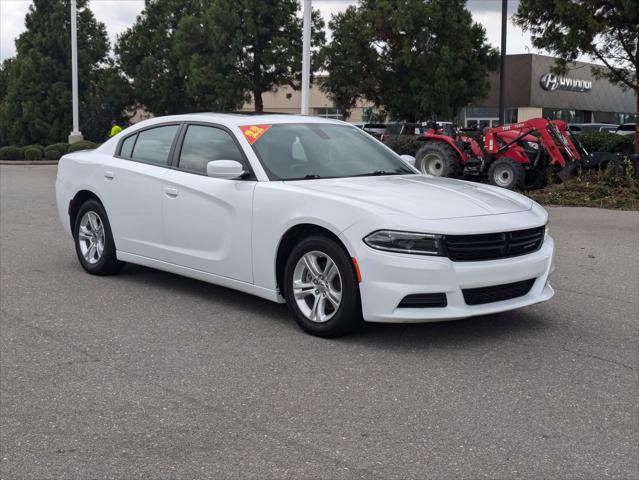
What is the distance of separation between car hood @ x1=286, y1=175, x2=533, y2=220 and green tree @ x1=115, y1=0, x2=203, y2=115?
36.7 m

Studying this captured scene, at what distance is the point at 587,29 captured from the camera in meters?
17.7

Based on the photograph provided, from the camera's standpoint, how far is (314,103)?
67938mm

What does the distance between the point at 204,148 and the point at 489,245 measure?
2661 millimetres

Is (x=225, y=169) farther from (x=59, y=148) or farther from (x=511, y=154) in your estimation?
(x=59, y=148)

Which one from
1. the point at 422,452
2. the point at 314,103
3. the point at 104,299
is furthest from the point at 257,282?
the point at 314,103

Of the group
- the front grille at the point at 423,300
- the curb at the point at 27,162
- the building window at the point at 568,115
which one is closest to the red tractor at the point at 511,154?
the front grille at the point at 423,300

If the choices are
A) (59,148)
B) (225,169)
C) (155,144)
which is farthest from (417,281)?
(59,148)

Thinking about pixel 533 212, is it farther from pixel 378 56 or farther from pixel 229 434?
pixel 378 56

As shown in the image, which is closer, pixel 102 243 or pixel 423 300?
pixel 423 300

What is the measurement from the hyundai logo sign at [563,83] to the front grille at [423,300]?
52.2 meters

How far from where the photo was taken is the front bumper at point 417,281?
18.0ft

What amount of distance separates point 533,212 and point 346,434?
9.07 ft

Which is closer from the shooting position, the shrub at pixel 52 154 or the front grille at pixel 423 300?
the front grille at pixel 423 300

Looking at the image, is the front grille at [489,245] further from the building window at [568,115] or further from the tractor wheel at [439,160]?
the building window at [568,115]
